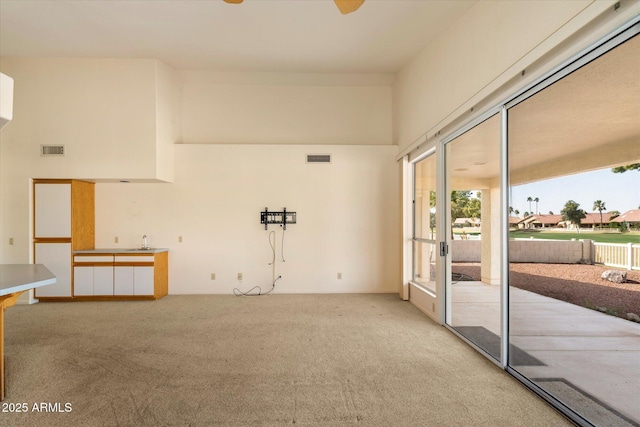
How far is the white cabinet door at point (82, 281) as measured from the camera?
5.72 m

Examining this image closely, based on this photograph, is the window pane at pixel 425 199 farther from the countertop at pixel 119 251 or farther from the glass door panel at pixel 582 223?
the countertop at pixel 119 251

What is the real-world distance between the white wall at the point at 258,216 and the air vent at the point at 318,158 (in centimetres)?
9

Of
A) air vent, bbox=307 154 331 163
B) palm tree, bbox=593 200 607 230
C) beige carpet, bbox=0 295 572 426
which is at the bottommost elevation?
beige carpet, bbox=0 295 572 426

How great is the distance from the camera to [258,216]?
6273mm

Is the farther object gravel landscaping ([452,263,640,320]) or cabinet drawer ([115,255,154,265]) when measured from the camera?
cabinet drawer ([115,255,154,265])

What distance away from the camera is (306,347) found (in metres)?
3.61

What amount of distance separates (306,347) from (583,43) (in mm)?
3409

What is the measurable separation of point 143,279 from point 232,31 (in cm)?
420

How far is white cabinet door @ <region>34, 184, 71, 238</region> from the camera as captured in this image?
18.6ft

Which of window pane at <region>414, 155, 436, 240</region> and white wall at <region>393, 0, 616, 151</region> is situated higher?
white wall at <region>393, 0, 616, 151</region>

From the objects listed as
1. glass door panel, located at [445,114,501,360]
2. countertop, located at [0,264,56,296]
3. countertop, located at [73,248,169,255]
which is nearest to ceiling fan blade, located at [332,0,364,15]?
glass door panel, located at [445,114,501,360]

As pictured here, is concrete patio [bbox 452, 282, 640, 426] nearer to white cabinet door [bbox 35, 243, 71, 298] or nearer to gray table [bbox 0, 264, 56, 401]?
gray table [bbox 0, 264, 56, 401]

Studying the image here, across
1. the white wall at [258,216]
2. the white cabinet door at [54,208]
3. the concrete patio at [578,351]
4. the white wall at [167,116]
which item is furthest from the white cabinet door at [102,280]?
the concrete patio at [578,351]

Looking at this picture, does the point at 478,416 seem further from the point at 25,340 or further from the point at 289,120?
the point at 289,120
